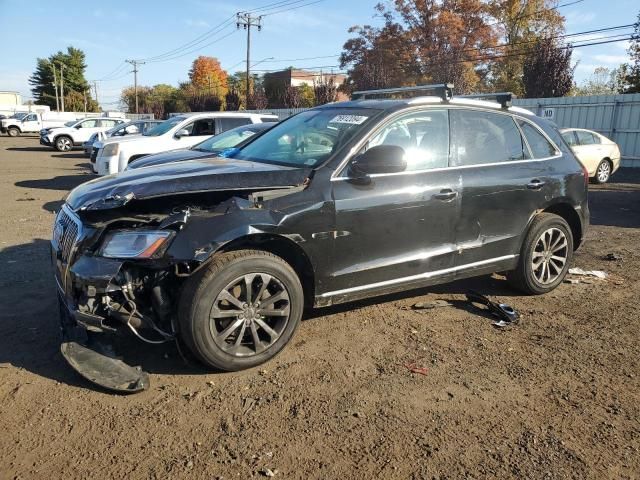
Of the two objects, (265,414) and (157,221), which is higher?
(157,221)

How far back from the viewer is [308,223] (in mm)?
3699

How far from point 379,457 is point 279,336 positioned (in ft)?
4.05

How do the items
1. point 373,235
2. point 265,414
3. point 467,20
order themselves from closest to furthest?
point 265,414, point 373,235, point 467,20

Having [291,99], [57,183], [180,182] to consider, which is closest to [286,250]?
[180,182]

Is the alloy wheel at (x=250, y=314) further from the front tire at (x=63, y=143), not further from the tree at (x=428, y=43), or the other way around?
the tree at (x=428, y=43)

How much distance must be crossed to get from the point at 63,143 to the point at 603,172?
24.5 m

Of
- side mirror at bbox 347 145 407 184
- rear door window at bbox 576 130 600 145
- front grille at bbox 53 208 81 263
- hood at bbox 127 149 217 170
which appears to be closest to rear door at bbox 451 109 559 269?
side mirror at bbox 347 145 407 184

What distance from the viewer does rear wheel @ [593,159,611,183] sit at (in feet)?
48.5

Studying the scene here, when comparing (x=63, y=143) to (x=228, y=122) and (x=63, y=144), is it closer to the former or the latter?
(x=63, y=144)

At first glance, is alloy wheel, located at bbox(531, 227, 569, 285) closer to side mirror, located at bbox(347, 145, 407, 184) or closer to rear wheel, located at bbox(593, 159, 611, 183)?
side mirror, located at bbox(347, 145, 407, 184)

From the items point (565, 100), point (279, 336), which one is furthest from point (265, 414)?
point (565, 100)

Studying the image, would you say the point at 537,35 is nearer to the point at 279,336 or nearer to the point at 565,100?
the point at 565,100

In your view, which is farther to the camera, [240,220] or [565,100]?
[565,100]

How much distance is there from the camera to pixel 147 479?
2516mm
